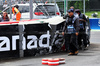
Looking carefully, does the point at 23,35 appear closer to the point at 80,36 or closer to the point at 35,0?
the point at 80,36

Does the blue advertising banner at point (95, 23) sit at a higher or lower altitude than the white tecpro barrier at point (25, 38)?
lower

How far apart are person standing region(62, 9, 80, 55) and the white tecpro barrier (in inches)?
21.1

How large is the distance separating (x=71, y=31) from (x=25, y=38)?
1669 mm

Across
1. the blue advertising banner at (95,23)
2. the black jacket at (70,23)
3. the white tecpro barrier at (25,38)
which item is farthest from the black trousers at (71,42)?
the blue advertising banner at (95,23)

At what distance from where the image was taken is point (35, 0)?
17797mm

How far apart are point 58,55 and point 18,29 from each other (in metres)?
1.81

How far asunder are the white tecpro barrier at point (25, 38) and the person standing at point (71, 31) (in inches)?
21.1

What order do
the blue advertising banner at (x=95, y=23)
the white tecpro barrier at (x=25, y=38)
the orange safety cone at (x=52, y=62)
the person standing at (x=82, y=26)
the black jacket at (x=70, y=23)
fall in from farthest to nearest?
the blue advertising banner at (x=95, y=23) → the person standing at (x=82, y=26) → the black jacket at (x=70, y=23) → the white tecpro barrier at (x=25, y=38) → the orange safety cone at (x=52, y=62)

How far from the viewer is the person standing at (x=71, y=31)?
10531 mm

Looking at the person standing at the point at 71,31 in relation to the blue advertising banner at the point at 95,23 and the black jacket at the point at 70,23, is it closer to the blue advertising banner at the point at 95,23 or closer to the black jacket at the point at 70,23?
the black jacket at the point at 70,23

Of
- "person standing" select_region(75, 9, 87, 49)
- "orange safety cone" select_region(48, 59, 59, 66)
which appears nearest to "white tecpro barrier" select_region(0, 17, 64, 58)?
"person standing" select_region(75, 9, 87, 49)

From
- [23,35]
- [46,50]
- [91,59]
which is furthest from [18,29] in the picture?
[91,59]

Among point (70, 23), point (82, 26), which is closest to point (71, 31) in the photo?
point (70, 23)

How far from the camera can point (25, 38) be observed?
A: 402 inches
